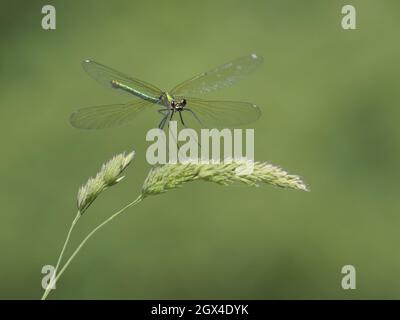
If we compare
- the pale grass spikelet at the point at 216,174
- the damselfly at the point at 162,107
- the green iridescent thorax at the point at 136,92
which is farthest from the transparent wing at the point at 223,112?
the pale grass spikelet at the point at 216,174

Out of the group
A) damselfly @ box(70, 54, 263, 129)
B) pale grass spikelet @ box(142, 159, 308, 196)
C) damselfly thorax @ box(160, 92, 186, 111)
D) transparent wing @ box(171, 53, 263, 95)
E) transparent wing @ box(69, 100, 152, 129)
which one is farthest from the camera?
transparent wing @ box(171, 53, 263, 95)

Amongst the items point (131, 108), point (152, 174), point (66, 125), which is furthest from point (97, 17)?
point (152, 174)

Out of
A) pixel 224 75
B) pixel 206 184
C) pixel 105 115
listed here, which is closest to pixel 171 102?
pixel 105 115

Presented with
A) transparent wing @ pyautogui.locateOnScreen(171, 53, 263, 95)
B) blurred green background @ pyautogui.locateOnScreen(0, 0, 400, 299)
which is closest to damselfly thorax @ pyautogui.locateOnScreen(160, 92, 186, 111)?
transparent wing @ pyautogui.locateOnScreen(171, 53, 263, 95)

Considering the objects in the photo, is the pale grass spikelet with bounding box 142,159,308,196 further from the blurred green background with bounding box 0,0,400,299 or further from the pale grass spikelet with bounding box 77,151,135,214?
the blurred green background with bounding box 0,0,400,299

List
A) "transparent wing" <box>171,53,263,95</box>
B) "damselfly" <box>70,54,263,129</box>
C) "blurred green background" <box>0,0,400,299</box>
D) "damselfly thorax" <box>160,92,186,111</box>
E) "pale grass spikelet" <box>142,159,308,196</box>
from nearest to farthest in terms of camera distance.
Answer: "pale grass spikelet" <box>142,159,308,196</box>
"damselfly" <box>70,54,263,129</box>
"damselfly thorax" <box>160,92,186,111</box>
"transparent wing" <box>171,53,263,95</box>
"blurred green background" <box>0,0,400,299</box>

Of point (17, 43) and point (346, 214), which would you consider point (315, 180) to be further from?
point (17, 43)
